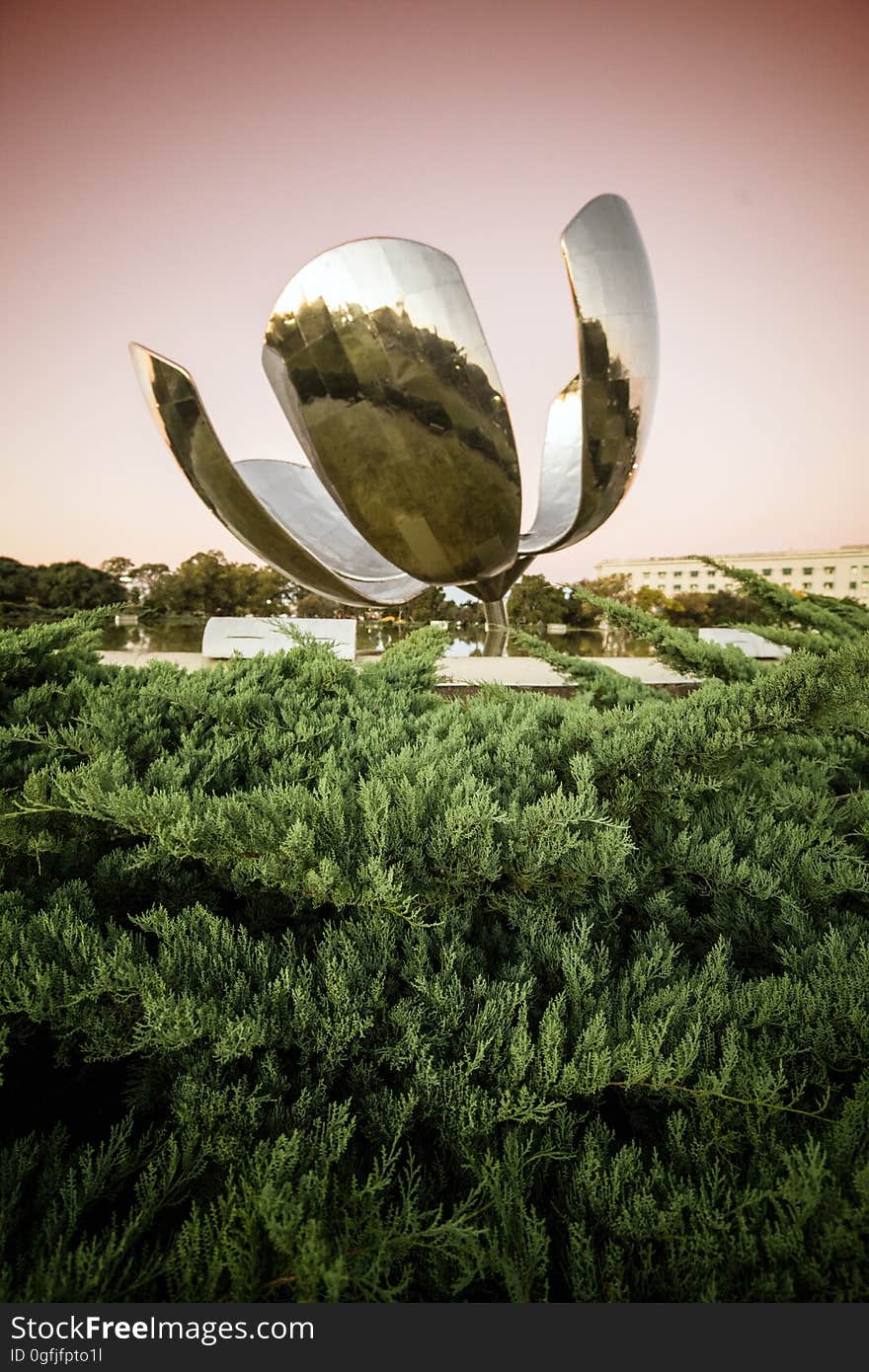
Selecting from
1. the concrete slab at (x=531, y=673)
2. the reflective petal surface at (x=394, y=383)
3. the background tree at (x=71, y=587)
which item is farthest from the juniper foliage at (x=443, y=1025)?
the background tree at (x=71, y=587)

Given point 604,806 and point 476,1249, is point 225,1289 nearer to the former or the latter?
point 476,1249

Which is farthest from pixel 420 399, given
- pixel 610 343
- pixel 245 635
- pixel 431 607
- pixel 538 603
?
pixel 538 603

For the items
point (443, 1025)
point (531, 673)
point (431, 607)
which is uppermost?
point (431, 607)

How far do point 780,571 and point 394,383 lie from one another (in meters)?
60.6

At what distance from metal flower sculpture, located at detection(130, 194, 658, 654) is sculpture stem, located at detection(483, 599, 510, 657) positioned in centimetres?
124

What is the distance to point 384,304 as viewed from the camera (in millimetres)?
3887

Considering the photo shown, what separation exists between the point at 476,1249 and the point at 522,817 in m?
0.78

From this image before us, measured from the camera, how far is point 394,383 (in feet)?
13.0

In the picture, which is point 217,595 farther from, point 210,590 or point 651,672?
point 651,672

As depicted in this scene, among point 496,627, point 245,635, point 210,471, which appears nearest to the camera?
point 210,471

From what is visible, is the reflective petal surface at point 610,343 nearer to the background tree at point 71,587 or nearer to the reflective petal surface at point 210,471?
the reflective petal surface at point 210,471

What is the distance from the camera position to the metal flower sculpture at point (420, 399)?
3902 millimetres

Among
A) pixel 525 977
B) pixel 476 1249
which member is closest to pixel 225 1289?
pixel 476 1249

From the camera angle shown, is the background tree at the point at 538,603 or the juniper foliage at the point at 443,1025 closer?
the juniper foliage at the point at 443,1025
